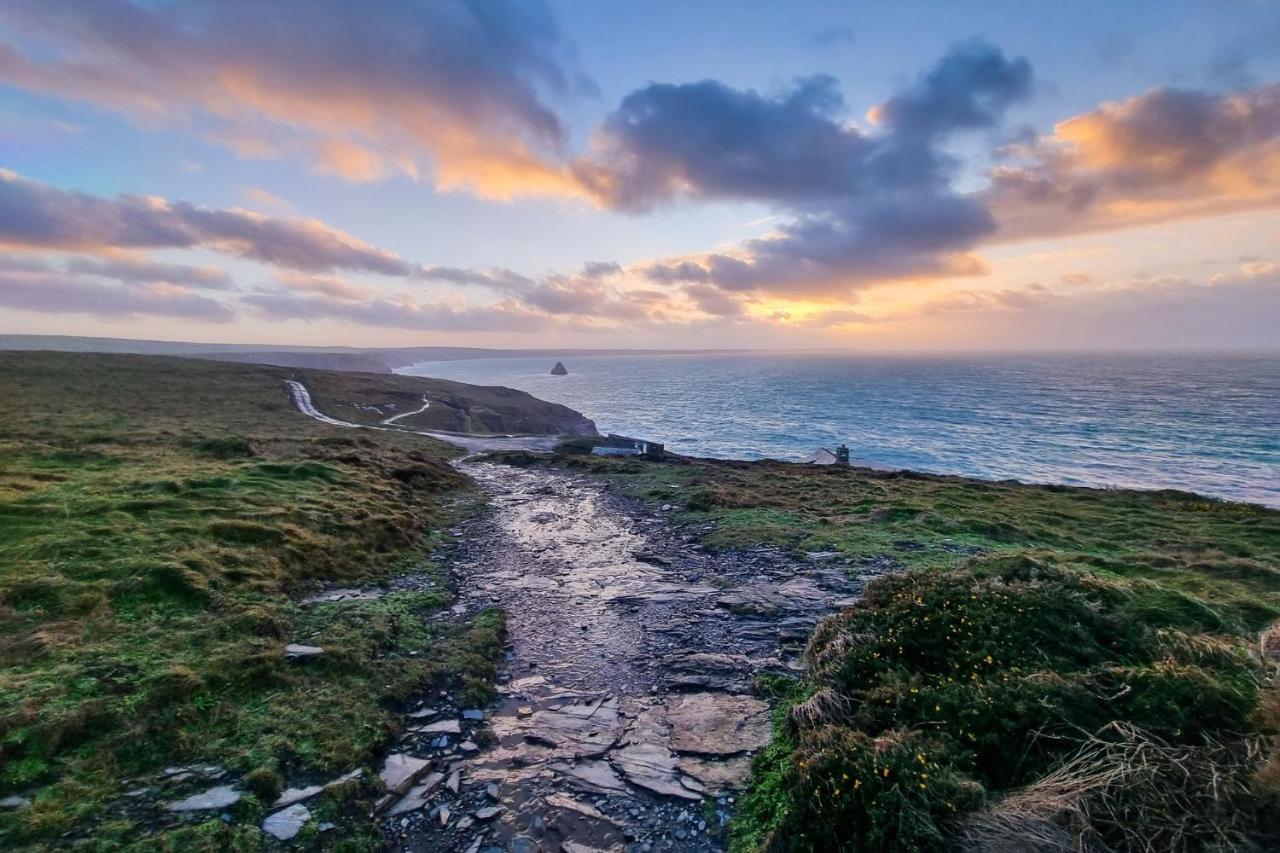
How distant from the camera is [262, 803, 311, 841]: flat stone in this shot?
17.3 ft

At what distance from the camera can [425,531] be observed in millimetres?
16750

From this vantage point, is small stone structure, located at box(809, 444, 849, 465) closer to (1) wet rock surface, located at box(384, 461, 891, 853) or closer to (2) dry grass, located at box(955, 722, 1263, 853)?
(1) wet rock surface, located at box(384, 461, 891, 853)

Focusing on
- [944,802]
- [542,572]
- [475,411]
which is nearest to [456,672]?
[542,572]

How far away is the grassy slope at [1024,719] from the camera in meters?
4.32

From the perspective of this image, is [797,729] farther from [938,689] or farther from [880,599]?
[880,599]

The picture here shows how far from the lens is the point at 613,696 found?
8.24 meters

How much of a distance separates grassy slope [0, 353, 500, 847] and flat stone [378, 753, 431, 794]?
42 cm

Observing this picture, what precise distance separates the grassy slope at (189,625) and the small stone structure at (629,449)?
21167 millimetres

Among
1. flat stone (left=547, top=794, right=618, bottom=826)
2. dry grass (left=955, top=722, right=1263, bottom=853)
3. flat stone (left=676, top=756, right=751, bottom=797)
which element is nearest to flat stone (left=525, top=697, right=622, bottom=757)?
flat stone (left=547, top=794, right=618, bottom=826)

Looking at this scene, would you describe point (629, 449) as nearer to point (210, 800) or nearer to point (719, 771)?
point (719, 771)

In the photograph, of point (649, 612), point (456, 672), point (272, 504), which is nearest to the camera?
point (456, 672)

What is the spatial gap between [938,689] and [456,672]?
697cm

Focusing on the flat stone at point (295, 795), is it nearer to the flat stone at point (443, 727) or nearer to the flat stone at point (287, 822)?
the flat stone at point (287, 822)

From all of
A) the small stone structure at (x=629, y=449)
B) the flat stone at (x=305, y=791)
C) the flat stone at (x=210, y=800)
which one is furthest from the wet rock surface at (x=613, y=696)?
the small stone structure at (x=629, y=449)
